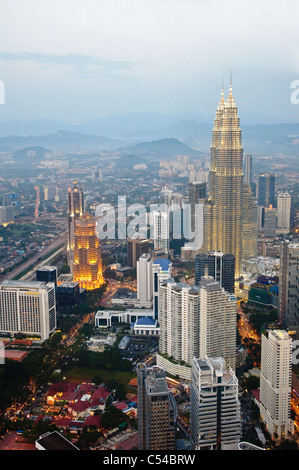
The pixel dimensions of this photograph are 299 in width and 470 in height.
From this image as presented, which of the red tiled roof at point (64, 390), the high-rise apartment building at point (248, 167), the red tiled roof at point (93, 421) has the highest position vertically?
the high-rise apartment building at point (248, 167)

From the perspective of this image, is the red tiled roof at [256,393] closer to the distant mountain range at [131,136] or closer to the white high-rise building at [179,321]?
the white high-rise building at [179,321]

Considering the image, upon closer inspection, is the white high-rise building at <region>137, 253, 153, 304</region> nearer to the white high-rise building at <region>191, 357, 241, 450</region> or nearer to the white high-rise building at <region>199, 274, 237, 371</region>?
the white high-rise building at <region>199, 274, 237, 371</region>

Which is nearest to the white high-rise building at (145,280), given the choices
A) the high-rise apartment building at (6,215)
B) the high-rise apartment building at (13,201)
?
the high-rise apartment building at (6,215)

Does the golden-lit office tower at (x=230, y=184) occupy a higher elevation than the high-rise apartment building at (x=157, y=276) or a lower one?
higher

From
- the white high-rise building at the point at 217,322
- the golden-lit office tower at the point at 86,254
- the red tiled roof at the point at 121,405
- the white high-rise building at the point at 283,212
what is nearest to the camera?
the red tiled roof at the point at 121,405

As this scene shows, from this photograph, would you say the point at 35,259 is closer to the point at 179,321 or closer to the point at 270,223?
the point at 270,223

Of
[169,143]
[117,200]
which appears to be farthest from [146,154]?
[117,200]

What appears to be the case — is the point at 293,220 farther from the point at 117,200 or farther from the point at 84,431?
the point at 84,431

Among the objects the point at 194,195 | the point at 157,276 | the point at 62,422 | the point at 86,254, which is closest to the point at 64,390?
the point at 62,422
